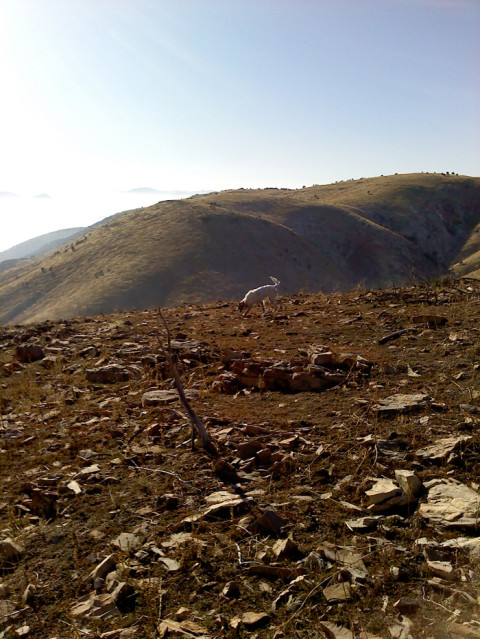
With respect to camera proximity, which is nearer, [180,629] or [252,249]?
[180,629]

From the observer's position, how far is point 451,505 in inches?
109

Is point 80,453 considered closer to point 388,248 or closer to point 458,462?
point 458,462

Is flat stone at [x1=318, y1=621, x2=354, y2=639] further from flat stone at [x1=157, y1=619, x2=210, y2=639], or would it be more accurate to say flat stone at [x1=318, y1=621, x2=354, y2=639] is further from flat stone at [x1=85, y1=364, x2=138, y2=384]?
flat stone at [x1=85, y1=364, x2=138, y2=384]

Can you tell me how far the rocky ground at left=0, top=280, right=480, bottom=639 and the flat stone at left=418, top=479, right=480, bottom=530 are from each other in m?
0.01

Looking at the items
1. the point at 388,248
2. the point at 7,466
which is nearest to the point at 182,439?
the point at 7,466

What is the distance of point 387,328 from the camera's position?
7.41 metres

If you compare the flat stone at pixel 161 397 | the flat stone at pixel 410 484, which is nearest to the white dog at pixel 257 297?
the flat stone at pixel 161 397

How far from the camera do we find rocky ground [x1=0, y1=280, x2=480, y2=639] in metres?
2.28

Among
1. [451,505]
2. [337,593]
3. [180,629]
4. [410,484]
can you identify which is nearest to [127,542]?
[180,629]

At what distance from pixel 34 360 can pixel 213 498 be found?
5970mm

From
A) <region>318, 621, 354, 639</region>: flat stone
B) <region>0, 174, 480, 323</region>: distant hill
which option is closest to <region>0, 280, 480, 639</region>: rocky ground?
<region>318, 621, 354, 639</region>: flat stone

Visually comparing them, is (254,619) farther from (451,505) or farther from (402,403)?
(402,403)

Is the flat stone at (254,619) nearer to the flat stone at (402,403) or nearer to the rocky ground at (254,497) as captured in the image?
the rocky ground at (254,497)

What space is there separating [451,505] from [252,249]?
48506 mm
